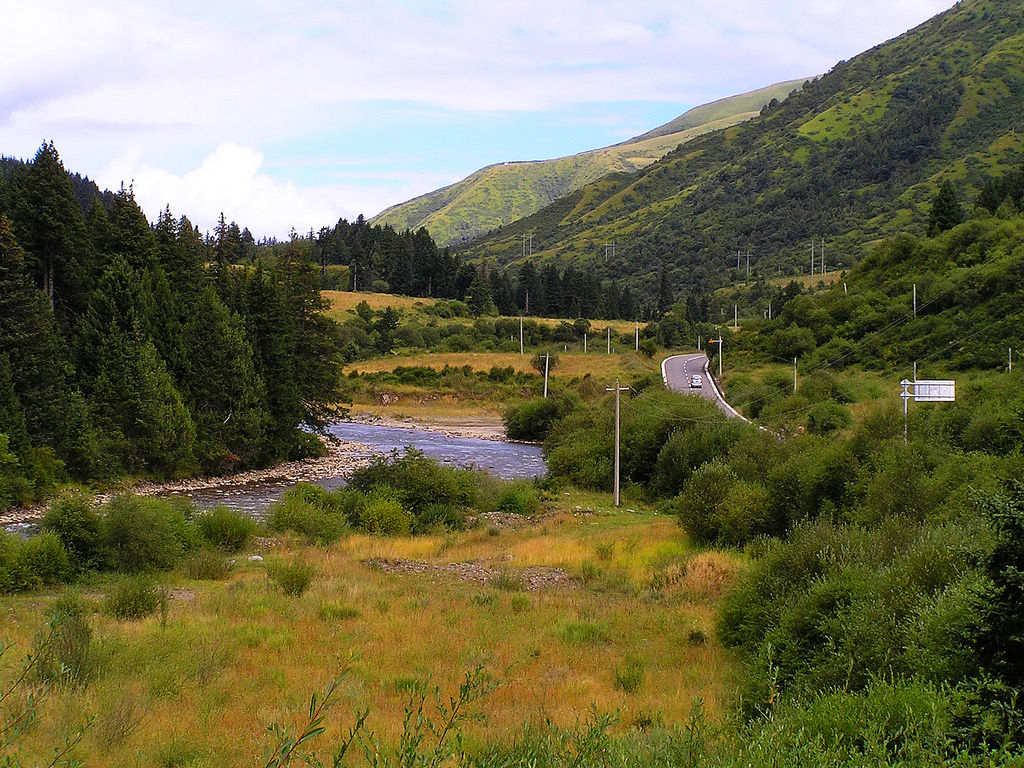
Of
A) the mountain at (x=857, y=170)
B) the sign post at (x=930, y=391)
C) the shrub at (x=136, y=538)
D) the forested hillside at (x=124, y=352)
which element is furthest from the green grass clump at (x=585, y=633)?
the mountain at (x=857, y=170)

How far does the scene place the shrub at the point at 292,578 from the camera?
57.2 ft

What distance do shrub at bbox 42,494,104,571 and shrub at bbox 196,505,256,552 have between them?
4.10 meters

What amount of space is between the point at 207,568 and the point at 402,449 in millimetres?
35453

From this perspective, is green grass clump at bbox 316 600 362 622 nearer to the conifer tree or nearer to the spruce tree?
the conifer tree

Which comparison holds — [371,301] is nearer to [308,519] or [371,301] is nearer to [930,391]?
[308,519]

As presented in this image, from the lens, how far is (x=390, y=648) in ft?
42.4

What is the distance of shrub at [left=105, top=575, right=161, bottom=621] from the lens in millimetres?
14665

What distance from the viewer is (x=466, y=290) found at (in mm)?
124875

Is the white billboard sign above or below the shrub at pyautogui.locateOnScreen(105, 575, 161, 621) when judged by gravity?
above

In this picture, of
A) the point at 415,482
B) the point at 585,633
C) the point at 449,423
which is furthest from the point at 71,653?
the point at 449,423

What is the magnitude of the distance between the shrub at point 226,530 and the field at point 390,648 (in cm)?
224

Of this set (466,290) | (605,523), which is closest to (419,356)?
(466,290)

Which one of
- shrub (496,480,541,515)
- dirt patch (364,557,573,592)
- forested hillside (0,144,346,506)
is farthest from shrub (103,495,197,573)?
shrub (496,480,541,515)

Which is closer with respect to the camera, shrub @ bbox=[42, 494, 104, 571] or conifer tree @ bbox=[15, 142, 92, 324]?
shrub @ bbox=[42, 494, 104, 571]
